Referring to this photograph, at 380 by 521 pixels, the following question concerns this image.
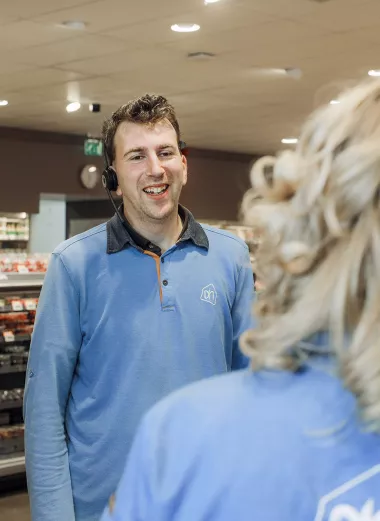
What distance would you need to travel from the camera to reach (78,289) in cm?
238

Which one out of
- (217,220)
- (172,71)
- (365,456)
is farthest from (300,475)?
(217,220)

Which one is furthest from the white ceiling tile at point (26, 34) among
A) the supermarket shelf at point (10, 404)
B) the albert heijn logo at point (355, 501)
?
the albert heijn logo at point (355, 501)

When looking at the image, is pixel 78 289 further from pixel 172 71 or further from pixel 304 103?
pixel 304 103

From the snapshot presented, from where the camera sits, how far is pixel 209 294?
242cm

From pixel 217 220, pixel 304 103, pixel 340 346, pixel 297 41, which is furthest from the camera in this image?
pixel 217 220

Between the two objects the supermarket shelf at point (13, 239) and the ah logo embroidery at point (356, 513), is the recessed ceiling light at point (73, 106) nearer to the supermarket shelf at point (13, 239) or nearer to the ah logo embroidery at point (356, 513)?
the supermarket shelf at point (13, 239)

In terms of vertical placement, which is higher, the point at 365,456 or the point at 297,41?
the point at 297,41

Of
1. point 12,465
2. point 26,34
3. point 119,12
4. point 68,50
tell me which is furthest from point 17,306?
point 68,50

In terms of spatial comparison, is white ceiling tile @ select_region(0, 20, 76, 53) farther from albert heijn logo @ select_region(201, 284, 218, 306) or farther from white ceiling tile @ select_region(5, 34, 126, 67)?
albert heijn logo @ select_region(201, 284, 218, 306)

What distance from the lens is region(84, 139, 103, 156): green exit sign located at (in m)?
13.1

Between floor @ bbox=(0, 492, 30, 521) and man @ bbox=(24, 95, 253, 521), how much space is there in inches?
129

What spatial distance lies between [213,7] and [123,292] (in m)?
4.29

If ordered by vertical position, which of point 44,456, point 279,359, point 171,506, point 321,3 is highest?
point 321,3

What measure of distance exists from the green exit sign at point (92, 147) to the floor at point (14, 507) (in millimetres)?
7875
